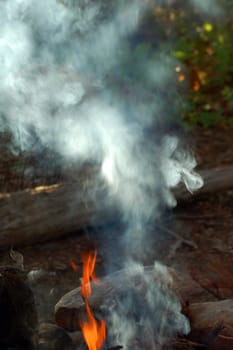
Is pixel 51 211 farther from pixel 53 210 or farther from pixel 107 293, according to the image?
pixel 107 293

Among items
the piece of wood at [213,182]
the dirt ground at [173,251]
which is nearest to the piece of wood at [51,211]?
the dirt ground at [173,251]

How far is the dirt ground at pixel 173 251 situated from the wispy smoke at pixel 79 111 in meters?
0.24

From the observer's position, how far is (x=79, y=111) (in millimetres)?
6629

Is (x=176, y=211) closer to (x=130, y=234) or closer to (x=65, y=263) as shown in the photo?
(x=130, y=234)

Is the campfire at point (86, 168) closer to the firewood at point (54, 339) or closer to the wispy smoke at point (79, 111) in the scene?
the wispy smoke at point (79, 111)

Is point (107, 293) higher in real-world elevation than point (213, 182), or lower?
lower

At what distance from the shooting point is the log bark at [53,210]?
19.2ft

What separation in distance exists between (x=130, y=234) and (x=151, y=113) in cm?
214

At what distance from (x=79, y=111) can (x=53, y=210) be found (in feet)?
3.74

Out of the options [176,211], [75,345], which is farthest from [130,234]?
[75,345]

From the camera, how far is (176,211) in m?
6.71

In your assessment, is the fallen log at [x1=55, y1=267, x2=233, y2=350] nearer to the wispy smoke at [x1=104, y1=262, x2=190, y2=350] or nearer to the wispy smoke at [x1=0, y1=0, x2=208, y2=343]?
the wispy smoke at [x1=104, y1=262, x2=190, y2=350]

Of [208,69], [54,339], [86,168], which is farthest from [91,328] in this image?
[208,69]

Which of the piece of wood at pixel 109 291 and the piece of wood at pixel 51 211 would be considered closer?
the piece of wood at pixel 109 291
